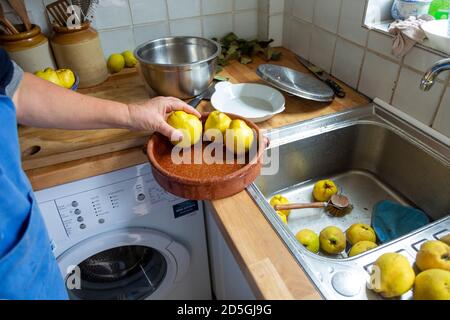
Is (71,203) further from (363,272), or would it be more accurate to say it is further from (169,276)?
(363,272)

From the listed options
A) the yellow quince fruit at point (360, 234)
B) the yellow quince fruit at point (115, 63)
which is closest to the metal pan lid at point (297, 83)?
the yellow quince fruit at point (360, 234)

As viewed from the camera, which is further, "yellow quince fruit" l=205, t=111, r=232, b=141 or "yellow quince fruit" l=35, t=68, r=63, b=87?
"yellow quince fruit" l=35, t=68, r=63, b=87

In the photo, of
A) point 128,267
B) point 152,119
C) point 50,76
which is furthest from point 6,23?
point 128,267

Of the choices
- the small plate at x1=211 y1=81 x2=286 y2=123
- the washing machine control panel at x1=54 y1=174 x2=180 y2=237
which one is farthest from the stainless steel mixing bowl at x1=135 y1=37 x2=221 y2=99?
the washing machine control panel at x1=54 y1=174 x2=180 y2=237

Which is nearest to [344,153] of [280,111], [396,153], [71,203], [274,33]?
[396,153]

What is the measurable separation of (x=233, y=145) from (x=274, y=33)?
75 centimetres

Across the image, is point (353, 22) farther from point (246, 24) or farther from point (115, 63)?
point (115, 63)

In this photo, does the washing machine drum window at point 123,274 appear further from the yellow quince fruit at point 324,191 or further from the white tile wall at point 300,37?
the white tile wall at point 300,37

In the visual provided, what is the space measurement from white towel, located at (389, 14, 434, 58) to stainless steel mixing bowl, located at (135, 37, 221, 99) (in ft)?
1.53

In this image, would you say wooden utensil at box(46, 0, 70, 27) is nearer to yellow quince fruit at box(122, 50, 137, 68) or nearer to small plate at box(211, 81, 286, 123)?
yellow quince fruit at box(122, 50, 137, 68)

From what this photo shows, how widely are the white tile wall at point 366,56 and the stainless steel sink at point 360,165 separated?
0.06 meters

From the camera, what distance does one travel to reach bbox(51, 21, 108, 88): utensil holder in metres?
1.01

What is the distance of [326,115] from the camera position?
952 millimetres

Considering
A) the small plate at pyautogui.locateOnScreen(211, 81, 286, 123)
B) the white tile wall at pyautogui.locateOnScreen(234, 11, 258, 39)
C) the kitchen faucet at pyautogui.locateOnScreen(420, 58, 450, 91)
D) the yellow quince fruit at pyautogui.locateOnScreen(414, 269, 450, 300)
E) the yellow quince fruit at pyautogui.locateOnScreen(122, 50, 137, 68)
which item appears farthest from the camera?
the white tile wall at pyautogui.locateOnScreen(234, 11, 258, 39)
